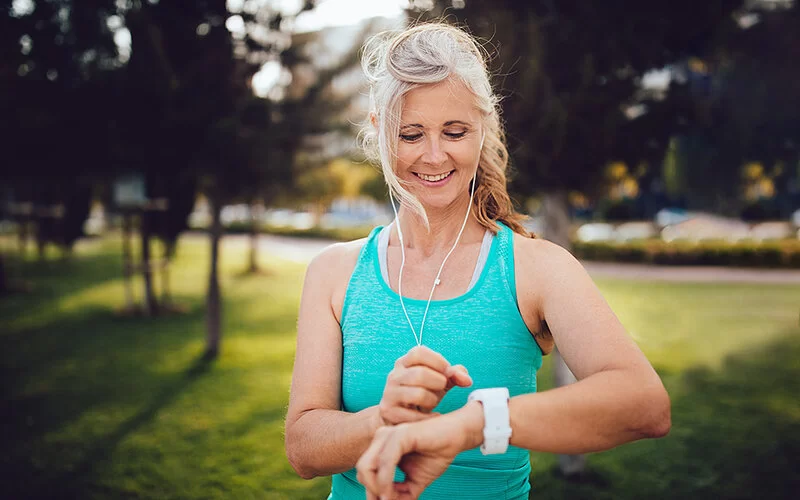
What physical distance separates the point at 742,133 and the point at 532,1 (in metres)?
2.09

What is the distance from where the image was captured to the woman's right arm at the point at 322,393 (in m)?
1.41

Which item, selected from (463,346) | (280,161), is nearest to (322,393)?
(463,346)

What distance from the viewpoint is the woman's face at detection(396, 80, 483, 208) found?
1.57 meters

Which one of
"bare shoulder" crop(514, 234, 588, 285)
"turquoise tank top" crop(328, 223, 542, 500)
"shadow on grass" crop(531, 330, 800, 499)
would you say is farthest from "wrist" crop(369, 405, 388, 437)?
"shadow on grass" crop(531, 330, 800, 499)

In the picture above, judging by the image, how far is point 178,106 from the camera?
6.18 meters

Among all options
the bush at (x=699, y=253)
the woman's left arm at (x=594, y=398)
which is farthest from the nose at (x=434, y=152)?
the bush at (x=699, y=253)

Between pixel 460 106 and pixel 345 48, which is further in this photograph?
pixel 345 48

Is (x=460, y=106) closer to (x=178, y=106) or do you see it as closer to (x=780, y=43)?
(x=780, y=43)

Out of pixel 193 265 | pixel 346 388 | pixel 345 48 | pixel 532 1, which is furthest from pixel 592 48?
pixel 193 265

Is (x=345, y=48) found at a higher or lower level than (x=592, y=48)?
higher

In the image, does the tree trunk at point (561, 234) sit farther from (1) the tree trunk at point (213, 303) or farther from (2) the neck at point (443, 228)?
(1) the tree trunk at point (213, 303)

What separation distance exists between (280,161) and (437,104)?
5749 millimetres

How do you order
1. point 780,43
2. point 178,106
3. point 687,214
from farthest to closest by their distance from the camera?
point 687,214 < point 178,106 < point 780,43

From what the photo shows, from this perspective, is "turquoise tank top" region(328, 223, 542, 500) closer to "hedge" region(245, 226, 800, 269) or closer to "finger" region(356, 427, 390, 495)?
"finger" region(356, 427, 390, 495)
